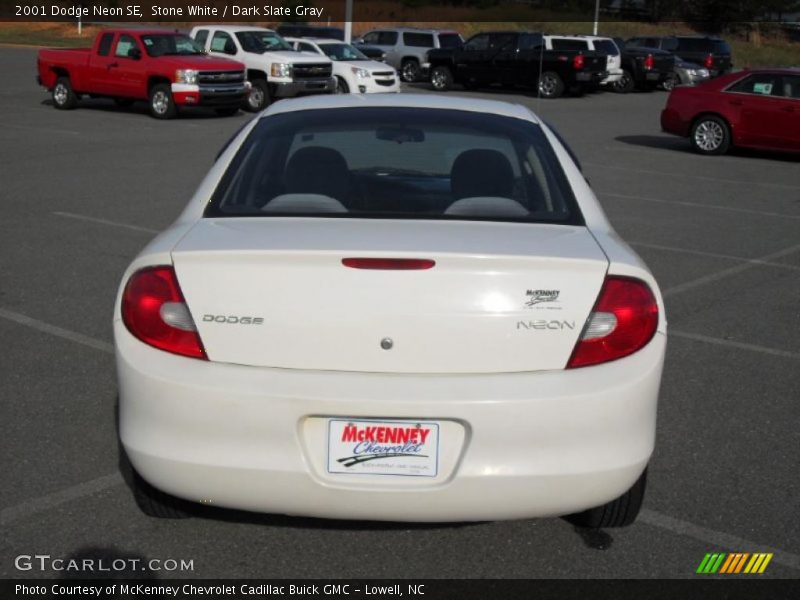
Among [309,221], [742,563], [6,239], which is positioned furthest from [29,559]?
[6,239]

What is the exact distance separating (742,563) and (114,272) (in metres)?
5.71

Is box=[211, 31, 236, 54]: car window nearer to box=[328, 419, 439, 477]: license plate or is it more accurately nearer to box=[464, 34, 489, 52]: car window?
box=[464, 34, 489, 52]: car window

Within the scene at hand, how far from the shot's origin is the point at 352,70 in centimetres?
2848

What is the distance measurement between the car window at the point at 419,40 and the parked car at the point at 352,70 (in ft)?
24.8

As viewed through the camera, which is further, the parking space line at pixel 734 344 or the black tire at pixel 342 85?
the black tire at pixel 342 85

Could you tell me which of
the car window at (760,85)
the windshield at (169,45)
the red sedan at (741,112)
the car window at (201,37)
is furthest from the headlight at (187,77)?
the car window at (760,85)

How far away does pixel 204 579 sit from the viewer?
3.76m

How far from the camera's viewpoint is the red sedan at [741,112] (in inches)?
739

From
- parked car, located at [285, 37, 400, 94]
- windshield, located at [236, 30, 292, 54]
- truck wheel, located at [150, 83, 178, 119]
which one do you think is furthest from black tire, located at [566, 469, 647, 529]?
parked car, located at [285, 37, 400, 94]

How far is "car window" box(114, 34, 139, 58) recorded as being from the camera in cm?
2328

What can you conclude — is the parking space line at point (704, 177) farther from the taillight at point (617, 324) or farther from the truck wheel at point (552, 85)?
the truck wheel at point (552, 85)

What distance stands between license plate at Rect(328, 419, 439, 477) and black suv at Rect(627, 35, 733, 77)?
128 ft

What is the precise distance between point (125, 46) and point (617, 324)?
21.6m

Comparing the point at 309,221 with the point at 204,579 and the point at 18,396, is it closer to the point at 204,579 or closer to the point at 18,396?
the point at 204,579
